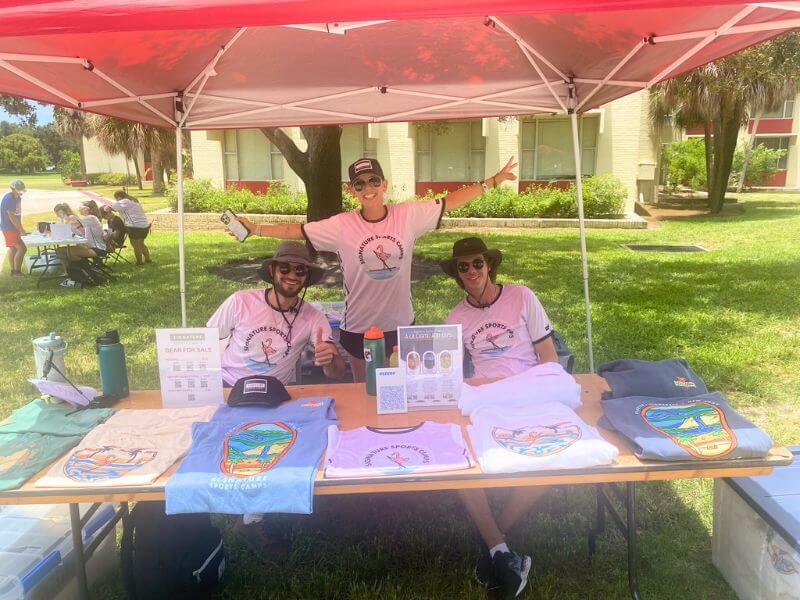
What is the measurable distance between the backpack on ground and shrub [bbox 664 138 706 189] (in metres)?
32.1

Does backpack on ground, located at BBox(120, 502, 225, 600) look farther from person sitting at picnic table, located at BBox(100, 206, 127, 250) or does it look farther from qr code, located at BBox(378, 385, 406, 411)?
person sitting at picnic table, located at BBox(100, 206, 127, 250)

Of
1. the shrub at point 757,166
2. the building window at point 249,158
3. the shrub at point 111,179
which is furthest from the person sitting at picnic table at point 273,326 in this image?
the shrub at point 111,179

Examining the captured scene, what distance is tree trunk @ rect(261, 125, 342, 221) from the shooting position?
28.7 feet

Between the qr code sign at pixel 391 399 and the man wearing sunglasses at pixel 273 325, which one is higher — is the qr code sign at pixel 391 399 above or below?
below

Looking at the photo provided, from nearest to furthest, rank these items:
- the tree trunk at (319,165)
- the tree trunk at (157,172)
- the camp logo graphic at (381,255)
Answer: the camp logo graphic at (381,255) < the tree trunk at (319,165) < the tree trunk at (157,172)

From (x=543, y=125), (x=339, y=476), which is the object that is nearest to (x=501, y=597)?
(x=339, y=476)

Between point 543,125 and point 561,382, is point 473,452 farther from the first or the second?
point 543,125

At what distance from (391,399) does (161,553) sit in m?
1.04

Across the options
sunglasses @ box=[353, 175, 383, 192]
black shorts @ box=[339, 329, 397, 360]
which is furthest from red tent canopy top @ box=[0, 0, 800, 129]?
black shorts @ box=[339, 329, 397, 360]

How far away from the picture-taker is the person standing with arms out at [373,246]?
3436 millimetres

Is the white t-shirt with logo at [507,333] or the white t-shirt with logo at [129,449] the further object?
the white t-shirt with logo at [507,333]

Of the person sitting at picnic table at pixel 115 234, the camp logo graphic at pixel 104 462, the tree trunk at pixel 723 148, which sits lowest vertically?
the camp logo graphic at pixel 104 462

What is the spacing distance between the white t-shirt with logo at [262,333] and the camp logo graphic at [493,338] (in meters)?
0.77

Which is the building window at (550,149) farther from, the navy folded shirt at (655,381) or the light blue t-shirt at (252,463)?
the light blue t-shirt at (252,463)
